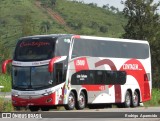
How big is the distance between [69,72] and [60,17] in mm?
120279

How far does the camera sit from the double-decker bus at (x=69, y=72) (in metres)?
26.9

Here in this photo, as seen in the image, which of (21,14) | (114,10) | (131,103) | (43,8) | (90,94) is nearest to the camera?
(90,94)

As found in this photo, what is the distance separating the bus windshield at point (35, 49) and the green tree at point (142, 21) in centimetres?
3201

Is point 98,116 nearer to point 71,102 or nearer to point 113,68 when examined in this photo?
point 71,102

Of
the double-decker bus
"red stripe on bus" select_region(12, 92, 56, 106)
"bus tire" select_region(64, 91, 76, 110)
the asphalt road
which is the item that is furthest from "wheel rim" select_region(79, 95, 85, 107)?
the asphalt road

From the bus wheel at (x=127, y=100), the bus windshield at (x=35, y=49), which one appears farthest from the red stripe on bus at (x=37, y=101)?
the bus wheel at (x=127, y=100)

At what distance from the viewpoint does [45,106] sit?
28.1 m

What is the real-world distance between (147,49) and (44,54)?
33.4 ft

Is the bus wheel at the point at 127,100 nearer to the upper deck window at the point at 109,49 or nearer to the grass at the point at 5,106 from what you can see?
the upper deck window at the point at 109,49

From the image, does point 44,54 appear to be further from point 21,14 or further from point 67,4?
point 67,4

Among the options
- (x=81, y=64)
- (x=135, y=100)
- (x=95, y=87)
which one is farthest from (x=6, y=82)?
(x=81, y=64)

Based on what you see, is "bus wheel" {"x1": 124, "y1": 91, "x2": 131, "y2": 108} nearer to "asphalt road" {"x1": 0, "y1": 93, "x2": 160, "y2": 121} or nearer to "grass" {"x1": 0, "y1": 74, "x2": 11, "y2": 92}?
"asphalt road" {"x1": 0, "y1": 93, "x2": 160, "y2": 121}

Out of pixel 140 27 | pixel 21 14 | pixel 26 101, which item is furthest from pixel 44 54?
pixel 21 14

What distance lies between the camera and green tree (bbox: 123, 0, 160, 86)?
59.4 m
